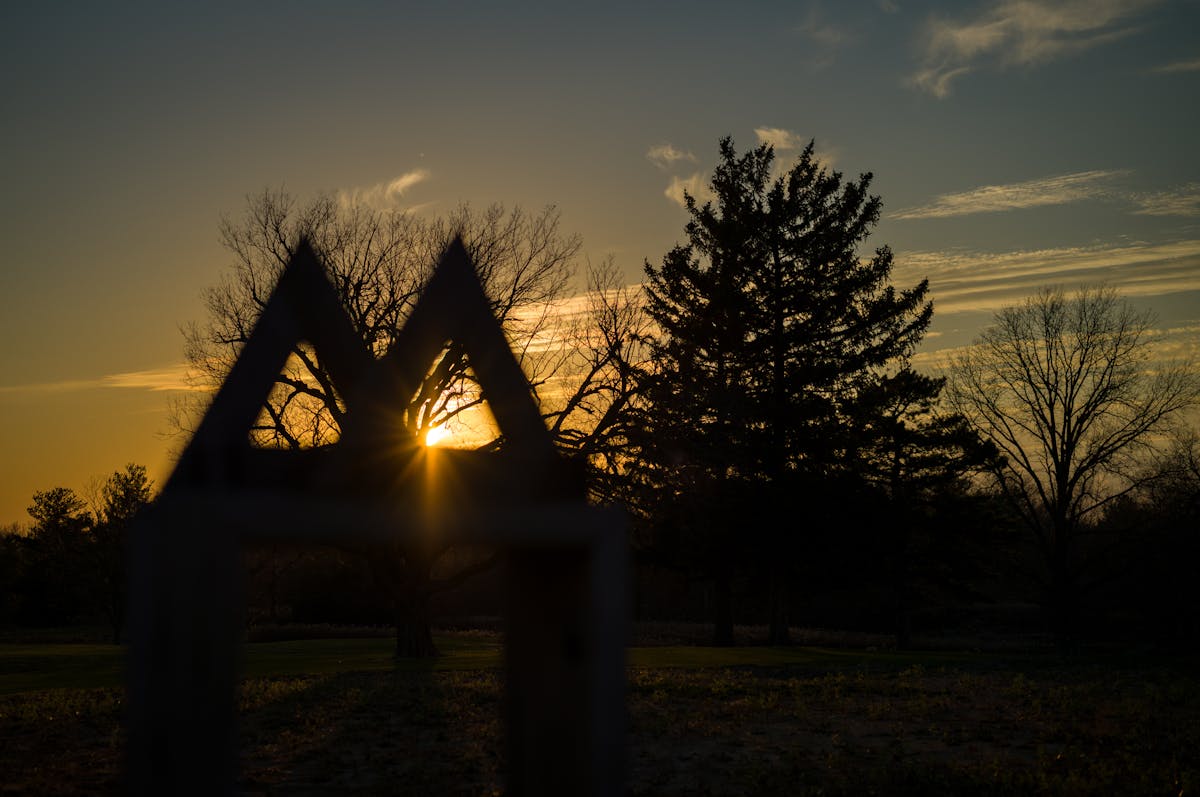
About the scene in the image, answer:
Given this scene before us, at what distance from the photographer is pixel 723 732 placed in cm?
1227

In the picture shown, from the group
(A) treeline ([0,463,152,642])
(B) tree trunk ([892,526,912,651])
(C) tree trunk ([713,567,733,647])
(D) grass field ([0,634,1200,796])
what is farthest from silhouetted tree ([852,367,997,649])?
(A) treeline ([0,463,152,642])

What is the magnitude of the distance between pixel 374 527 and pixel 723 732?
10544mm

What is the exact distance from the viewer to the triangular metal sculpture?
2.46 meters

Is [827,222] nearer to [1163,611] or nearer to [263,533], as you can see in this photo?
[1163,611]

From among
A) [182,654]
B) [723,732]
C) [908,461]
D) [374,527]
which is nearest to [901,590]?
[908,461]

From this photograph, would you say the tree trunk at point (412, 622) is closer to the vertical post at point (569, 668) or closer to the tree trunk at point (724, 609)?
the tree trunk at point (724, 609)

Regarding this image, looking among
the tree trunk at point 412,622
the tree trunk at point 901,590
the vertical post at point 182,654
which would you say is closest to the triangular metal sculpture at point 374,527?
the vertical post at point 182,654

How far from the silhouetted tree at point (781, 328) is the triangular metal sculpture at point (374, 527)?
3029cm

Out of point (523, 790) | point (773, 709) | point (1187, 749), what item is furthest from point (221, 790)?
point (773, 709)

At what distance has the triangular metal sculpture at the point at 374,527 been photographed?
8.08ft

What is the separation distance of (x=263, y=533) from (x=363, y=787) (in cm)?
728

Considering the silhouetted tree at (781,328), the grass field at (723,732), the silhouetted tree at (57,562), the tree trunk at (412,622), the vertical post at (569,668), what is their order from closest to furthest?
1. the vertical post at (569,668)
2. the grass field at (723,732)
3. the tree trunk at (412,622)
4. the silhouetted tree at (781,328)
5. the silhouetted tree at (57,562)

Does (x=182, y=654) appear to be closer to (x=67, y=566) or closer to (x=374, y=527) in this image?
(x=374, y=527)

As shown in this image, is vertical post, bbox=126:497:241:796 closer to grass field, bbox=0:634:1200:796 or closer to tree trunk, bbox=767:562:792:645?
grass field, bbox=0:634:1200:796
